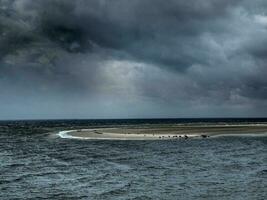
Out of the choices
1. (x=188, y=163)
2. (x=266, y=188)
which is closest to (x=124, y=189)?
(x=266, y=188)

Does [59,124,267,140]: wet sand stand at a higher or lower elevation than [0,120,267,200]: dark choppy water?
higher

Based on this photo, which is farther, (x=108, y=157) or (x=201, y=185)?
(x=108, y=157)

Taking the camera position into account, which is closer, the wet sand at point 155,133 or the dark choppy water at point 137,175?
the dark choppy water at point 137,175

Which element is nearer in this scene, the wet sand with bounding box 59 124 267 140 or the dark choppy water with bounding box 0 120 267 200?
the dark choppy water with bounding box 0 120 267 200

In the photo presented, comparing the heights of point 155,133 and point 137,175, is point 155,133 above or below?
above

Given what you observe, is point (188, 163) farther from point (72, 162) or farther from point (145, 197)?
point (145, 197)

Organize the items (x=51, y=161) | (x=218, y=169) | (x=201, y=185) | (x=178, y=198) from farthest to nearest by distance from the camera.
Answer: (x=51, y=161) → (x=218, y=169) → (x=201, y=185) → (x=178, y=198)

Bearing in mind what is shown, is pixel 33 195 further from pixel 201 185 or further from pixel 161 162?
pixel 161 162

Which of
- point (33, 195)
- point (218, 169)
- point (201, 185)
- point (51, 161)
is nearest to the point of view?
point (33, 195)

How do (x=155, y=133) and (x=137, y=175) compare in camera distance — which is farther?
(x=155, y=133)

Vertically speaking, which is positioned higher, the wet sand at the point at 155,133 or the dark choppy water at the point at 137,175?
the wet sand at the point at 155,133
